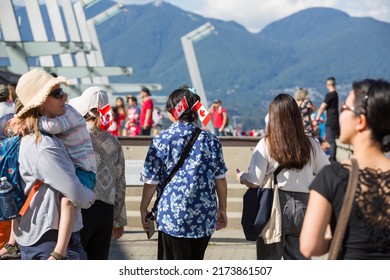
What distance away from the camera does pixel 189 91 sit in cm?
568

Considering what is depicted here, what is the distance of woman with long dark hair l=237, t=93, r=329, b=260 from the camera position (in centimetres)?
559

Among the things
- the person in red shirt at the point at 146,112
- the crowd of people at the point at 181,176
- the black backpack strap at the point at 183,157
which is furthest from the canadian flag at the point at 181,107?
the person in red shirt at the point at 146,112

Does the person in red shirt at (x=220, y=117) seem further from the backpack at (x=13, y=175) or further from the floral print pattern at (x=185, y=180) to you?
the backpack at (x=13, y=175)

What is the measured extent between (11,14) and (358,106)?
2730cm

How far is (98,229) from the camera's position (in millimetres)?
5711

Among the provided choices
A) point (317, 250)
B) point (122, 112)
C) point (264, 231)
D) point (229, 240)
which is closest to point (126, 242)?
point (229, 240)

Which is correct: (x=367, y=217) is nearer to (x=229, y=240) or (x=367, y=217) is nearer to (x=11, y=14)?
(x=229, y=240)

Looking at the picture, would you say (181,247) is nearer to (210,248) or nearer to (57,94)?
(57,94)

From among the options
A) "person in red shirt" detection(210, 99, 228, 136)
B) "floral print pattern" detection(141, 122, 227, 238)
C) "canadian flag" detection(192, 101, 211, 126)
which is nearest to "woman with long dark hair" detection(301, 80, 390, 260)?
"floral print pattern" detection(141, 122, 227, 238)

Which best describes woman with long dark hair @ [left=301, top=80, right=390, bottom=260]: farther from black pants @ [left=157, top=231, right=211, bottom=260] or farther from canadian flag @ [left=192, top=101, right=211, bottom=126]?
canadian flag @ [left=192, top=101, right=211, bottom=126]

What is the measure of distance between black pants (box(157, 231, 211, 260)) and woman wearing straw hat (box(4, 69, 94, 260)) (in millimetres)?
1333

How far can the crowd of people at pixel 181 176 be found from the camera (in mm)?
3105

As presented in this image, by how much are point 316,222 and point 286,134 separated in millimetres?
2524

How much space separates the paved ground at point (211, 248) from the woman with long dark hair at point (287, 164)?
9.06 ft
